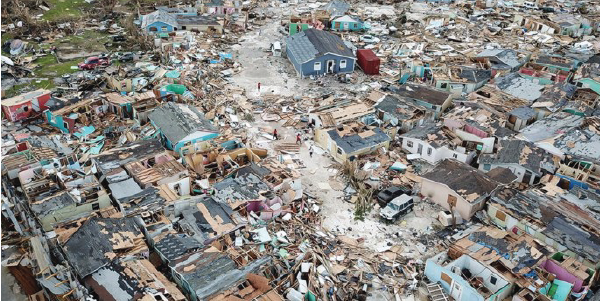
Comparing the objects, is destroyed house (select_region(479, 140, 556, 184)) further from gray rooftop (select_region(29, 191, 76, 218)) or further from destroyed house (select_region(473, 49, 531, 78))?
gray rooftop (select_region(29, 191, 76, 218))

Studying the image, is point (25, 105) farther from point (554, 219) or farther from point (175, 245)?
point (554, 219)

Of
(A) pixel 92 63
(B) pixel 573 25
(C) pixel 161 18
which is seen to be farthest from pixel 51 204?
(B) pixel 573 25

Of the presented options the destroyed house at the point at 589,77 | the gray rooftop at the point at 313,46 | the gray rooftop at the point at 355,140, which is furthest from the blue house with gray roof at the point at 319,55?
the destroyed house at the point at 589,77

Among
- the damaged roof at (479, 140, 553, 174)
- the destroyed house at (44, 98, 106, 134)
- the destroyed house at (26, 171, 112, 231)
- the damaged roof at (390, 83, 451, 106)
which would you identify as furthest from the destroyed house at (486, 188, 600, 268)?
the destroyed house at (44, 98, 106, 134)

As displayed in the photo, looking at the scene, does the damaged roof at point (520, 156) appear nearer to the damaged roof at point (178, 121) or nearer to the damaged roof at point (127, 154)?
the damaged roof at point (178, 121)

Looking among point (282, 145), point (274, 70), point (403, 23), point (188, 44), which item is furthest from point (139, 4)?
point (282, 145)

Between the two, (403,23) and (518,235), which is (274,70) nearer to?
(403,23)

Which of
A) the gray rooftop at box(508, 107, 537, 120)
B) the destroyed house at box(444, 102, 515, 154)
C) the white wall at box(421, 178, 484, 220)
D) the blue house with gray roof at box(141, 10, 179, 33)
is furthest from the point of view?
the blue house with gray roof at box(141, 10, 179, 33)
